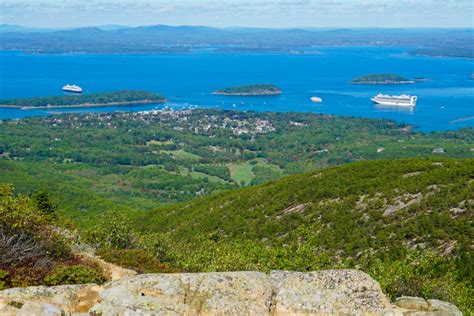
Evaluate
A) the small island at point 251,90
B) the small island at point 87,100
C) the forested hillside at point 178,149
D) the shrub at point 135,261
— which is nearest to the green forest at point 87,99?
the small island at point 87,100

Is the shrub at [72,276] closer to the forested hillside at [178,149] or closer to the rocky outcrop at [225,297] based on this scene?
the rocky outcrop at [225,297]

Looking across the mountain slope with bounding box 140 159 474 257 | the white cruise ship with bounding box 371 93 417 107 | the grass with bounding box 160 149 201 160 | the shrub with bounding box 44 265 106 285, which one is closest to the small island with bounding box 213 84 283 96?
the white cruise ship with bounding box 371 93 417 107

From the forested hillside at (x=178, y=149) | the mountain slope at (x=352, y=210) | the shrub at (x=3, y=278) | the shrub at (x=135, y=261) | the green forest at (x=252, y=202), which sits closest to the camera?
the shrub at (x=3, y=278)

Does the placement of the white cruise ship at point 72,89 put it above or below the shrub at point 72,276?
below

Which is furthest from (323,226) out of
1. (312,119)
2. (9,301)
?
(312,119)

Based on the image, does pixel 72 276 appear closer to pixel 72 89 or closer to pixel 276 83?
pixel 72 89
